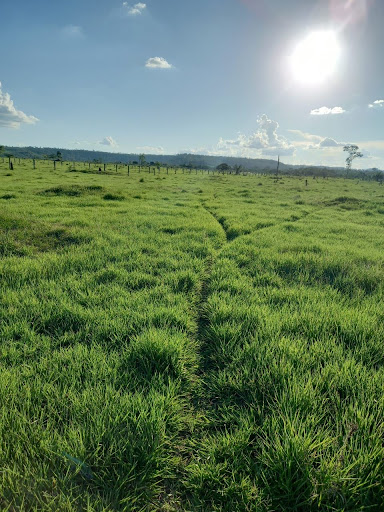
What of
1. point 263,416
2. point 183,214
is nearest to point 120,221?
point 183,214

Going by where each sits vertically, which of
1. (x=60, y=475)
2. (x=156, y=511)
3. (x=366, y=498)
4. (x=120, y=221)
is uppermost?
(x=120, y=221)

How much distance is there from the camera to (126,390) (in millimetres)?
2486

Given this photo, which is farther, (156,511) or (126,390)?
(126,390)

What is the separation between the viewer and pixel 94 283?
491 centimetres

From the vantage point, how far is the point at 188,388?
273 centimetres

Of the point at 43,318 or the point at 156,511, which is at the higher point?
the point at 43,318

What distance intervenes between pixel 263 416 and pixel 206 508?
801 mm

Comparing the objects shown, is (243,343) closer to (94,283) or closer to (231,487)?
(231,487)

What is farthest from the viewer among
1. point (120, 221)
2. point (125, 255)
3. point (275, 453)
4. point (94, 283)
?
point (120, 221)

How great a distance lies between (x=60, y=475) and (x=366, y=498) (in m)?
2.02

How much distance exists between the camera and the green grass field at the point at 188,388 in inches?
70.0

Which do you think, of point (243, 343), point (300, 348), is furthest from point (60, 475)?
point (300, 348)

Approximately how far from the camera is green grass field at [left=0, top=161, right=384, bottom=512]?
1.78 meters

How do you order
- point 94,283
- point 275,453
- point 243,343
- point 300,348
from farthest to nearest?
point 94,283 → point 243,343 → point 300,348 → point 275,453
